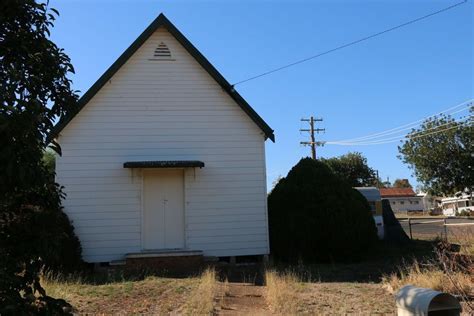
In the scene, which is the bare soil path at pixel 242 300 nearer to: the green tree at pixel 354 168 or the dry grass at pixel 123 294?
the dry grass at pixel 123 294

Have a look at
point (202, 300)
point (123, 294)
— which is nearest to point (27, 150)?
point (202, 300)

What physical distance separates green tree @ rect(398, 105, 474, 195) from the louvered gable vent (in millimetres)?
36428

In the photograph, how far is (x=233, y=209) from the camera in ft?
48.8

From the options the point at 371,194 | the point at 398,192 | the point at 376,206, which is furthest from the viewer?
the point at 398,192

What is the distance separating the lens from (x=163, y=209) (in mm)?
14758

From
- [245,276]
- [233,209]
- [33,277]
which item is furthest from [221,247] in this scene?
[33,277]

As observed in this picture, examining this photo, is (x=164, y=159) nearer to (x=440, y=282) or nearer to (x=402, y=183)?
(x=440, y=282)

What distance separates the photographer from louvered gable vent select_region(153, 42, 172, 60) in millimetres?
15227

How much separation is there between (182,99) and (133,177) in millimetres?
2678

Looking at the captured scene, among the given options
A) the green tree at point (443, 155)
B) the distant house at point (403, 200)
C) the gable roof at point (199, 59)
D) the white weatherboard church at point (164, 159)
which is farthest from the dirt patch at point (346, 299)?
the distant house at point (403, 200)

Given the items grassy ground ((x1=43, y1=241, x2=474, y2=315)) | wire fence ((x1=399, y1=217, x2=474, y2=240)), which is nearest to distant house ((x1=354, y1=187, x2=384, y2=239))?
wire fence ((x1=399, y1=217, x2=474, y2=240))

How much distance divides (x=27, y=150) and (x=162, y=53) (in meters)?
12.1

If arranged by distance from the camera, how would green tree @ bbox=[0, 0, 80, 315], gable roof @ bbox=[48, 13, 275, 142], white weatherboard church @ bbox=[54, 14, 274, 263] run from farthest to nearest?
gable roof @ bbox=[48, 13, 275, 142], white weatherboard church @ bbox=[54, 14, 274, 263], green tree @ bbox=[0, 0, 80, 315]

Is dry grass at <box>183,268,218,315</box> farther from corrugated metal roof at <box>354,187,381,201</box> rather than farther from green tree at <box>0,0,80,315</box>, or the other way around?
corrugated metal roof at <box>354,187,381,201</box>
